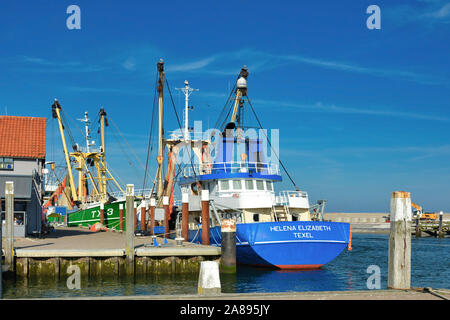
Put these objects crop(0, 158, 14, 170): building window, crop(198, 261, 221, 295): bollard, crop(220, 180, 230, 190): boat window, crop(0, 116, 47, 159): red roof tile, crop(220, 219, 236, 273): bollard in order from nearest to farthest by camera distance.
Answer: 1. crop(198, 261, 221, 295): bollard
2. crop(220, 219, 236, 273): bollard
3. crop(220, 180, 230, 190): boat window
4. crop(0, 158, 14, 170): building window
5. crop(0, 116, 47, 159): red roof tile

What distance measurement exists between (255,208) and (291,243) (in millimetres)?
4184

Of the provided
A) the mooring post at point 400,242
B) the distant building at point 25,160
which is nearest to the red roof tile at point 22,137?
the distant building at point 25,160

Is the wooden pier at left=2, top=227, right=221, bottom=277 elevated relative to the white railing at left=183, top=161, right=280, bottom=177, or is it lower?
lower

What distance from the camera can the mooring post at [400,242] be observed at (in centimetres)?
1340

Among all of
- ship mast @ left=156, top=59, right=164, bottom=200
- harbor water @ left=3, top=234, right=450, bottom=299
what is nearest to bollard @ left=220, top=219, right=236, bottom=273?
harbor water @ left=3, top=234, right=450, bottom=299

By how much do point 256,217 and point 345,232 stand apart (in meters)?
5.21

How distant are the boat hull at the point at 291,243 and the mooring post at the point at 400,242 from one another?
13259 millimetres

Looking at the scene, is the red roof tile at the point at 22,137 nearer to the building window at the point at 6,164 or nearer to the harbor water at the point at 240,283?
the building window at the point at 6,164

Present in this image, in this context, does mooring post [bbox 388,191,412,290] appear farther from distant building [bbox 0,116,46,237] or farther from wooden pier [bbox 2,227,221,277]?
distant building [bbox 0,116,46,237]

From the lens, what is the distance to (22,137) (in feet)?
114

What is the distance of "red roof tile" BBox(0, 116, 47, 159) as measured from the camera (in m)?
33.8

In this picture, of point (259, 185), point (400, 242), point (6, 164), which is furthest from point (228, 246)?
point (6, 164)

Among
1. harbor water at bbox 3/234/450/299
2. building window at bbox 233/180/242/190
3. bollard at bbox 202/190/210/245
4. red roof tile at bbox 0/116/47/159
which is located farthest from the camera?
red roof tile at bbox 0/116/47/159

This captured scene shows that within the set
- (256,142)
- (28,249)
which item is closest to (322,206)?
(256,142)
